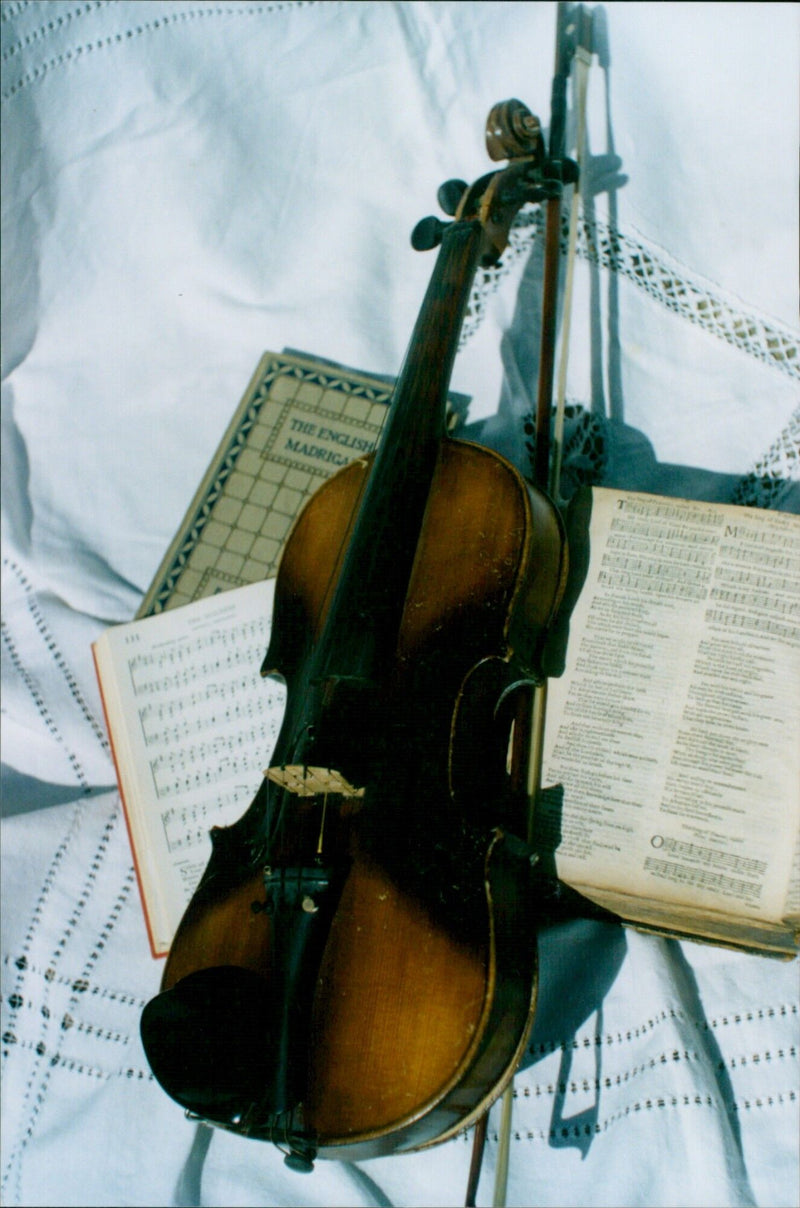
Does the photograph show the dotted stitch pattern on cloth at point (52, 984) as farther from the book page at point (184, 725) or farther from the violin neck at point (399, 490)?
the violin neck at point (399, 490)

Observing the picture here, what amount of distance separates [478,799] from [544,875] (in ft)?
0.45

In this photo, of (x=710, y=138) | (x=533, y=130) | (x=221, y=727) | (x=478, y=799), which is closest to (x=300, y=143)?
(x=533, y=130)

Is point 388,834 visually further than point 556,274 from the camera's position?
No

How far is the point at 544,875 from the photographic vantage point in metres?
0.90

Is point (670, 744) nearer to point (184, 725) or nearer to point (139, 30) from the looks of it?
point (184, 725)

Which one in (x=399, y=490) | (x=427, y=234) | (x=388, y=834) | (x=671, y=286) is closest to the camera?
(x=388, y=834)

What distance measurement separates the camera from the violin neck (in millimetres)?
812

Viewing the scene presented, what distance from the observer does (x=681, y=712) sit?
913mm

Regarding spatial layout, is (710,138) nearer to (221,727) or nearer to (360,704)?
(360,704)

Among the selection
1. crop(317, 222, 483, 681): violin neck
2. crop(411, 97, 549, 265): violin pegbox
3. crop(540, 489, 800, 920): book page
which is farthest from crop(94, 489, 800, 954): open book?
crop(411, 97, 549, 265): violin pegbox

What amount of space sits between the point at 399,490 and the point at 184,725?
43 cm

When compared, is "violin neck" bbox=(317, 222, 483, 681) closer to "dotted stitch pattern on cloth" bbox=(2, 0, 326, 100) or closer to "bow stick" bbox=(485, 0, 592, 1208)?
"bow stick" bbox=(485, 0, 592, 1208)

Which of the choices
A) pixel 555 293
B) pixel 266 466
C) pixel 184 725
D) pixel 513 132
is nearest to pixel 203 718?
pixel 184 725

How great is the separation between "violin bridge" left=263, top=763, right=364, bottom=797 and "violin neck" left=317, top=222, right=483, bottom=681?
3.6 inches
